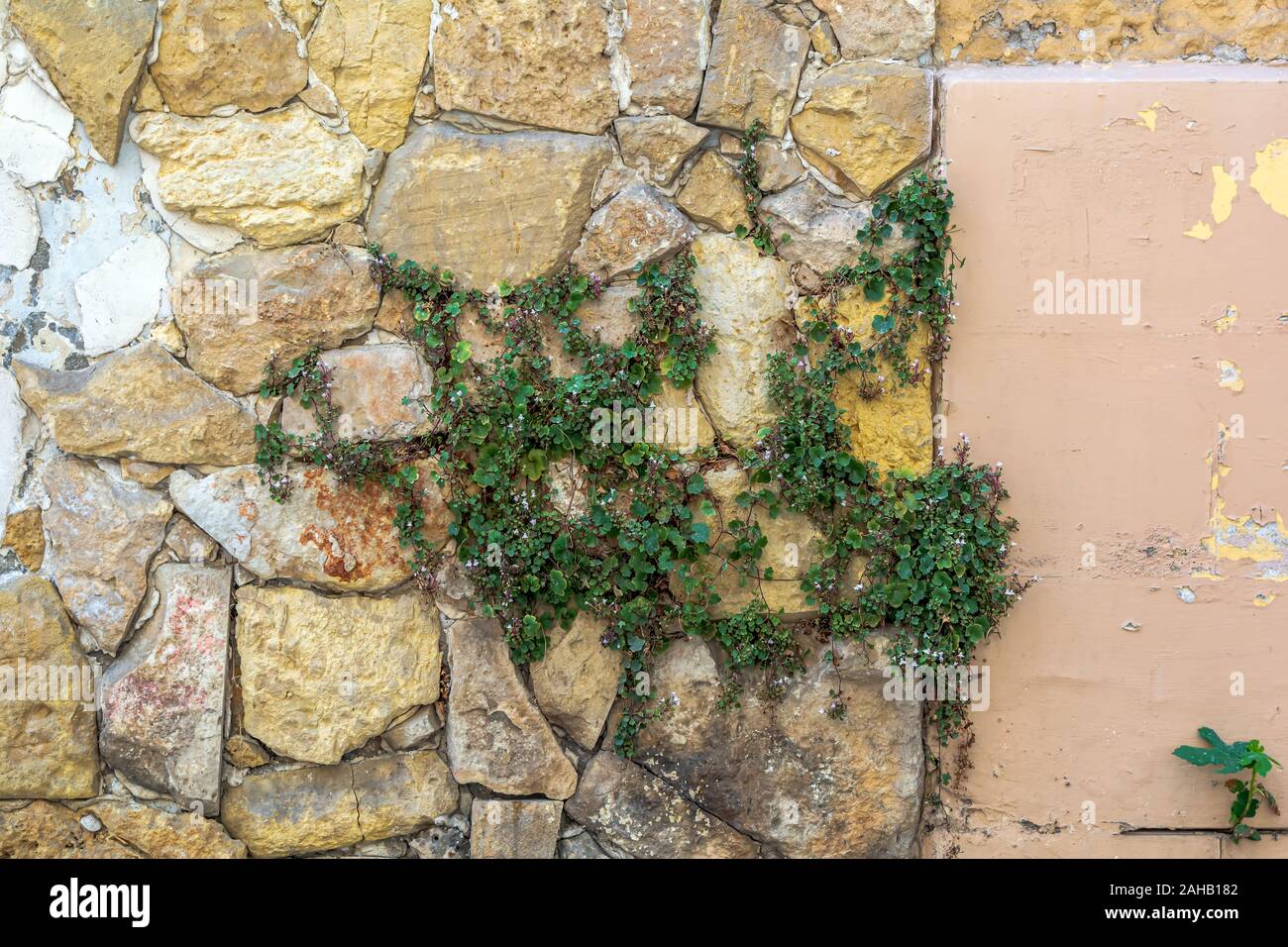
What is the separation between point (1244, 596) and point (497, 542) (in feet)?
7.42

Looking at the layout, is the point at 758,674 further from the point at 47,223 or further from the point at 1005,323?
the point at 47,223

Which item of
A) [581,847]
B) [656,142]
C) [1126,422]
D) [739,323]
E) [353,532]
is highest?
[656,142]

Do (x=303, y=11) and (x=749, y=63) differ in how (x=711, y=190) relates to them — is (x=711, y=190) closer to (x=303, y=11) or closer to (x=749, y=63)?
(x=749, y=63)

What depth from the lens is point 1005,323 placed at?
3.08 meters

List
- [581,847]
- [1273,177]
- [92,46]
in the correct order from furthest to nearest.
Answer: [581,847] < [1273,177] < [92,46]

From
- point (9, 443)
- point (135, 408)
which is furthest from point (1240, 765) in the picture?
point (9, 443)

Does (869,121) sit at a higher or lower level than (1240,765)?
higher

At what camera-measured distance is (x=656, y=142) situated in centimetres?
304

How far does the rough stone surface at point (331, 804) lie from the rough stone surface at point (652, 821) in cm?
51

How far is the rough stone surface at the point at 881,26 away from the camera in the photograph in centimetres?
302

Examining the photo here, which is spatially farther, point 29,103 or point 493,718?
point 493,718

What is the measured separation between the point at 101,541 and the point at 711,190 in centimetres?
210

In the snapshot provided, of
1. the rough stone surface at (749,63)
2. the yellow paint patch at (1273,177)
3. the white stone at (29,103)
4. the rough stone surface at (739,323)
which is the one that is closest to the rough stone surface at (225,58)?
the white stone at (29,103)

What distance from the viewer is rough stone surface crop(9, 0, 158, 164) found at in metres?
2.91
